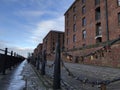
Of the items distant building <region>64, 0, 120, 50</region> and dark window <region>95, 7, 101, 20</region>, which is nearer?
distant building <region>64, 0, 120, 50</region>

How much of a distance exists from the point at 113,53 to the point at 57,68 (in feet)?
41.2

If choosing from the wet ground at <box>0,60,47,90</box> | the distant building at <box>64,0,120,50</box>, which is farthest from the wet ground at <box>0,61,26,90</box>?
the distant building at <box>64,0,120,50</box>

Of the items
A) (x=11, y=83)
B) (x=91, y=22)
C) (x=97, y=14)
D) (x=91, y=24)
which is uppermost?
(x=97, y=14)

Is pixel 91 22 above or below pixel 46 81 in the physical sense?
above

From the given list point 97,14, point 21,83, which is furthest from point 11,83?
point 97,14

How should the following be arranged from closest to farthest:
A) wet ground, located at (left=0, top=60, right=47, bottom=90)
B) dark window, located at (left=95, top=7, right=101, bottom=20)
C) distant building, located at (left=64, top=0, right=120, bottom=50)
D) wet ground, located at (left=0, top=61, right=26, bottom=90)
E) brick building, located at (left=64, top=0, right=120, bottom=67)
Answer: wet ground, located at (left=0, top=60, right=47, bottom=90) < wet ground, located at (left=0, top=61, right=26, bottom=90) < brick building, located at (left=64, top=0, right=120, bottom=67) < distant building, located at (left=64, top=0, right=120, bottom=50) < dark window, located at (left=95, top=7, right=101, bottom=20)

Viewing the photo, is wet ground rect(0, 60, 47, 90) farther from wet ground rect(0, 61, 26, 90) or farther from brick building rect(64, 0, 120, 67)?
brick building rect(64, 0, 120, 67)

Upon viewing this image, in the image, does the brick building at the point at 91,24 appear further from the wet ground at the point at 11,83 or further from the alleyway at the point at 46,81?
the wet ground at the point at 11,83

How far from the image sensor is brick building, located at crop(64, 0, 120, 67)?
26500 millimetres

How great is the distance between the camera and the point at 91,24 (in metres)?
33.9

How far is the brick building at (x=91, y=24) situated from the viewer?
26.5m

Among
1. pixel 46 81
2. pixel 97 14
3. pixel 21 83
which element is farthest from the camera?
pixel 97 14

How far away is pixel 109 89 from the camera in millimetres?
6191

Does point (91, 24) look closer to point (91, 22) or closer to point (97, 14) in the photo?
point (91, 22)
